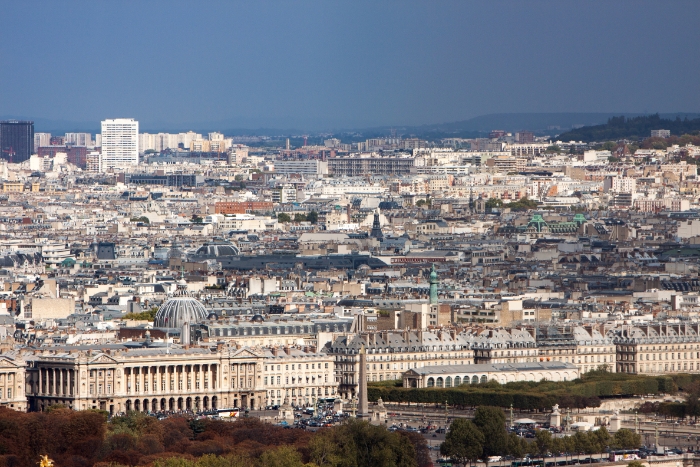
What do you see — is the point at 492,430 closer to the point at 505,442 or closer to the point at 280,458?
the point at 505,442

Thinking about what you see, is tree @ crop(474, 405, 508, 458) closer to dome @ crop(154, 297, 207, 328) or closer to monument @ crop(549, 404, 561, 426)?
monument @ crop(549, 404, 561, 426)

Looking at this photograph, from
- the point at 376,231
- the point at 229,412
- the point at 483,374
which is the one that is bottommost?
the point at 229,412

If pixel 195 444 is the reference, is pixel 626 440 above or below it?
below

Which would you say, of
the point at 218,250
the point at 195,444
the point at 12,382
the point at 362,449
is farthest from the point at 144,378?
the point at 218,250

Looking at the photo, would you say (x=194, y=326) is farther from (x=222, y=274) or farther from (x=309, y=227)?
(x=309, y=227)

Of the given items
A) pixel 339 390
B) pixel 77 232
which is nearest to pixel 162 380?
pixel 339 390
